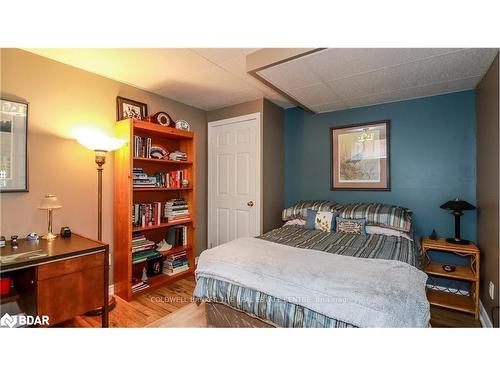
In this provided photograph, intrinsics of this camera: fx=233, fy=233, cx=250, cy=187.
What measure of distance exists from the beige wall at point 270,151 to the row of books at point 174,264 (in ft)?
3.57

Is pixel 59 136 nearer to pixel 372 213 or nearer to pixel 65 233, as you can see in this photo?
pixel 65 233

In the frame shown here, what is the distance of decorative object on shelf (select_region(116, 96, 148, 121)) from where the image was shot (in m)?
2.44

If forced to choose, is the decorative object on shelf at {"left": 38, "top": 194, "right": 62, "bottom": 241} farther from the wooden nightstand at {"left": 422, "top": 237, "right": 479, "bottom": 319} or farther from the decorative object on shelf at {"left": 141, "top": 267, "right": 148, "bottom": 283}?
the wooden nightstand at {"left": 422, "top": 237, "right": 479, "bottom": 319}

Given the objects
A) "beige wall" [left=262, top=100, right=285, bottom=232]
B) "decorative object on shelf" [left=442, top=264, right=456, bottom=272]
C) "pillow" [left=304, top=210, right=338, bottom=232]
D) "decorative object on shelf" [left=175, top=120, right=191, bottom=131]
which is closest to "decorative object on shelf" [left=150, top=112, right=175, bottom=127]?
"decorative object on shelf" [left=175, top=120, right=191, bottom=131]

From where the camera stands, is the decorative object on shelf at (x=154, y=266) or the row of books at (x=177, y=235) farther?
the row of books at (x=177, y=235)

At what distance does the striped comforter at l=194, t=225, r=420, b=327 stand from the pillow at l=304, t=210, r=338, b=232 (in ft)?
0.28

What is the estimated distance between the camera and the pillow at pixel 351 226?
2.34m

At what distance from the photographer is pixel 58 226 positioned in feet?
6.75

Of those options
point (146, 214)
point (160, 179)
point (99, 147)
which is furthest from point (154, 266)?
point (99, 147)

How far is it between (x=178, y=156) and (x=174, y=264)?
1.30m

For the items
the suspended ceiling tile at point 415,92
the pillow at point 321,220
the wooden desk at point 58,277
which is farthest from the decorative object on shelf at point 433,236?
the wooden desk at point 58,277

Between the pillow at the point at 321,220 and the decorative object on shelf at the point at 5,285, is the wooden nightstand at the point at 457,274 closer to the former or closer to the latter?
the pillow at the point at 321,220

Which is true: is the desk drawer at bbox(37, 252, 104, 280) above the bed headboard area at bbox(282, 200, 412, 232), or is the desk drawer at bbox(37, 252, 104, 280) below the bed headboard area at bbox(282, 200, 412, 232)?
below
